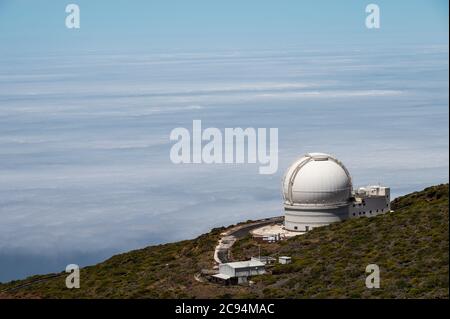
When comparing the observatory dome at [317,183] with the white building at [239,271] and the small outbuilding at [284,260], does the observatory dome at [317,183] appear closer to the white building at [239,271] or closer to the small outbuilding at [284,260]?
the small outbuilding at [284,260]

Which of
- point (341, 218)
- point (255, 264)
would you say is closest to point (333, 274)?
point (255, 264)

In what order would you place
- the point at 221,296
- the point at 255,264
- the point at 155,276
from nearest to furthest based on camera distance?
the point at 221,296
the point at 255,264
the point at 155,276

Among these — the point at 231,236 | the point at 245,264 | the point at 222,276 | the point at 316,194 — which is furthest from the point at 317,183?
the point at 222,276

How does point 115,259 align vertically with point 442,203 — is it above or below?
below

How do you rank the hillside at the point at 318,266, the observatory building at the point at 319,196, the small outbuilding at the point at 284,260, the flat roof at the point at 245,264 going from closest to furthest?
1. the hillside at the point at 318,266
2. the flat roof at the point at 245,264
3. the small outbuilding at the point at 284,260
4. the observatory building at the point at 319,196

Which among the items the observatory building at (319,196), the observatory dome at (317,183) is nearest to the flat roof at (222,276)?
the observatory building at (319,196)

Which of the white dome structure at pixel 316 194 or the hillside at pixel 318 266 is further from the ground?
the white dome structure at pixel 316 194
